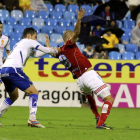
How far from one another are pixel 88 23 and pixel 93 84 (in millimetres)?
10420

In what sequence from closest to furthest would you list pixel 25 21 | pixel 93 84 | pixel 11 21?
pixel 93 84
pixel 11 21
pixel 25 21

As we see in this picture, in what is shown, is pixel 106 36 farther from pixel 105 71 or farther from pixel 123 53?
pixel 105 71

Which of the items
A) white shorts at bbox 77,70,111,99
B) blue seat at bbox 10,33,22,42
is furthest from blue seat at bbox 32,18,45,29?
Result: white shorts at bbox 77,70,111,99

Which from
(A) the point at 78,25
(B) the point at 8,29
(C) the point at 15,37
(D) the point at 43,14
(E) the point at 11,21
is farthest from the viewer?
(D) the point at 43,14

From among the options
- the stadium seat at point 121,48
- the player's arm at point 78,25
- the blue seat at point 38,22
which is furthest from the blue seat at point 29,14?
the player's arm at point 78,25

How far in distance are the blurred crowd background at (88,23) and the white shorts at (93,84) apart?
292 inches

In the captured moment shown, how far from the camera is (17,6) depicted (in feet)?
66.2

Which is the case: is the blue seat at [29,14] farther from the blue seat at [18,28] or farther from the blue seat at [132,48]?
the blue seat at [132,48]

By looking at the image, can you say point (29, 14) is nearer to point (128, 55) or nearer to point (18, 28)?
point (18, 28)

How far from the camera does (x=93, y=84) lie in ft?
28.5

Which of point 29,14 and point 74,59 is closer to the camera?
point 74,59

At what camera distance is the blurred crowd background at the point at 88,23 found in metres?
17.7

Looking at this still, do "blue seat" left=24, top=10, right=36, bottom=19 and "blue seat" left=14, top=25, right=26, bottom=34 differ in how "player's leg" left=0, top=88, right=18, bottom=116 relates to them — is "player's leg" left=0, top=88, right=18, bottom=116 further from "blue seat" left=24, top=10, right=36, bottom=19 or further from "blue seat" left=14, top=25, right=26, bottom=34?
"blue seat" left=24, top=10, right=36, bottom=19

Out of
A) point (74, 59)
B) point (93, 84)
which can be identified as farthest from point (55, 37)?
point (93, 84)
